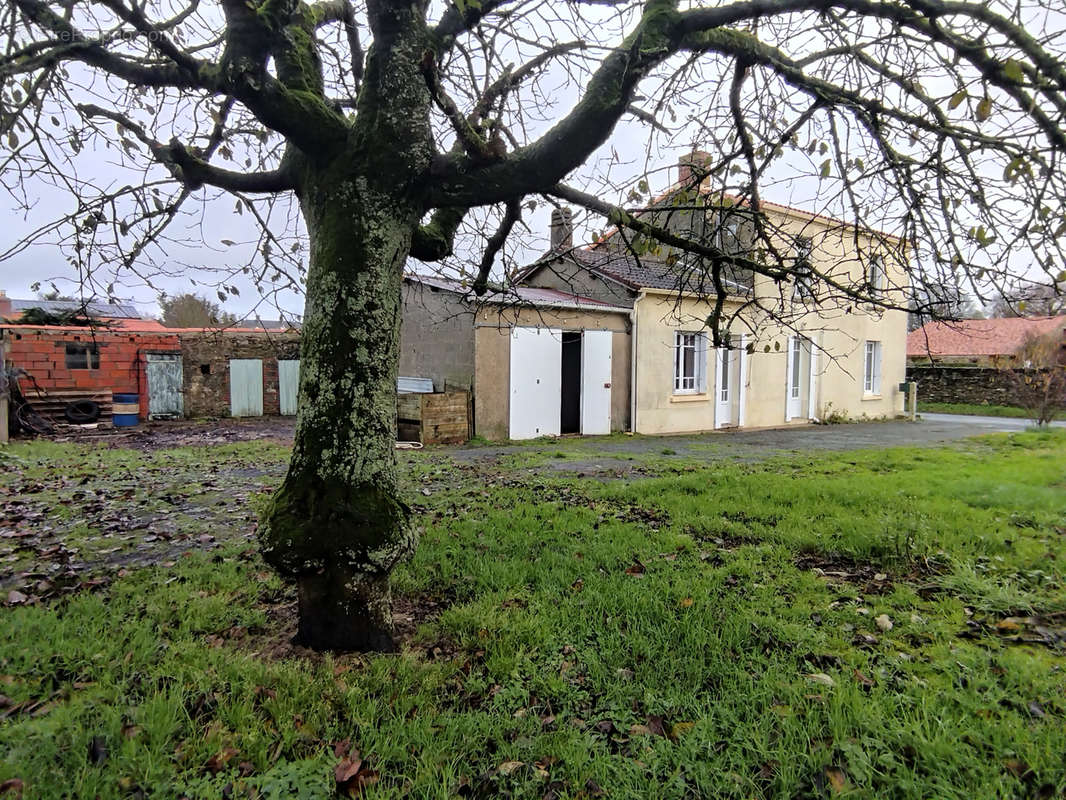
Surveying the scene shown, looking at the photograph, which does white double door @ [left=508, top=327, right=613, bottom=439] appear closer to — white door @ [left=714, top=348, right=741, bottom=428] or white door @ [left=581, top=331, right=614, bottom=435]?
white door @ [left=581, top=331, right=614, bottom=435]

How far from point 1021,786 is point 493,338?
34.5 feet

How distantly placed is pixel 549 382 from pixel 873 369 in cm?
1302

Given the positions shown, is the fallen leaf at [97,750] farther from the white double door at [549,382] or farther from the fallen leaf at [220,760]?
the white double door at [549,382]

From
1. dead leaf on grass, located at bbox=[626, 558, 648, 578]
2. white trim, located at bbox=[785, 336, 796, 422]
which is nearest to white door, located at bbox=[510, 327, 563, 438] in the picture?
white trim, located at bbox=[785, 336, 796, 422]

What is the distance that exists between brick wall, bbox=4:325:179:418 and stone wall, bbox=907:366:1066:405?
28.8 metres

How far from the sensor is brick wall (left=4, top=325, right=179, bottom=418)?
1342 cm

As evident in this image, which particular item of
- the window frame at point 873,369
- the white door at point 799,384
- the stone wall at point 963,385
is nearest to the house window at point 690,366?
the white door at point 799,384

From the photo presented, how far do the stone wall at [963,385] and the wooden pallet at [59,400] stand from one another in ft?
96.7

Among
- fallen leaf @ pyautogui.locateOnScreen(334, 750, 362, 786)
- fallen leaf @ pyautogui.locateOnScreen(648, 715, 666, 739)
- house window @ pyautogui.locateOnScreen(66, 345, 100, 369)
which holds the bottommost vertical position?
fallen leaf @ pyautogui.locateOnScreen(648, 715, 666, 739)

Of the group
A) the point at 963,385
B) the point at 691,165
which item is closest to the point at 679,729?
the point at 691,165

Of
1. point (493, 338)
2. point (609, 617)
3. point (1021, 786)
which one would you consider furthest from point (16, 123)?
point (493, 338)

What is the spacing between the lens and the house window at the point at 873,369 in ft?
62.4

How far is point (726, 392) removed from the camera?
15547mm

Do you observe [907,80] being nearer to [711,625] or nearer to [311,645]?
[711,625]
